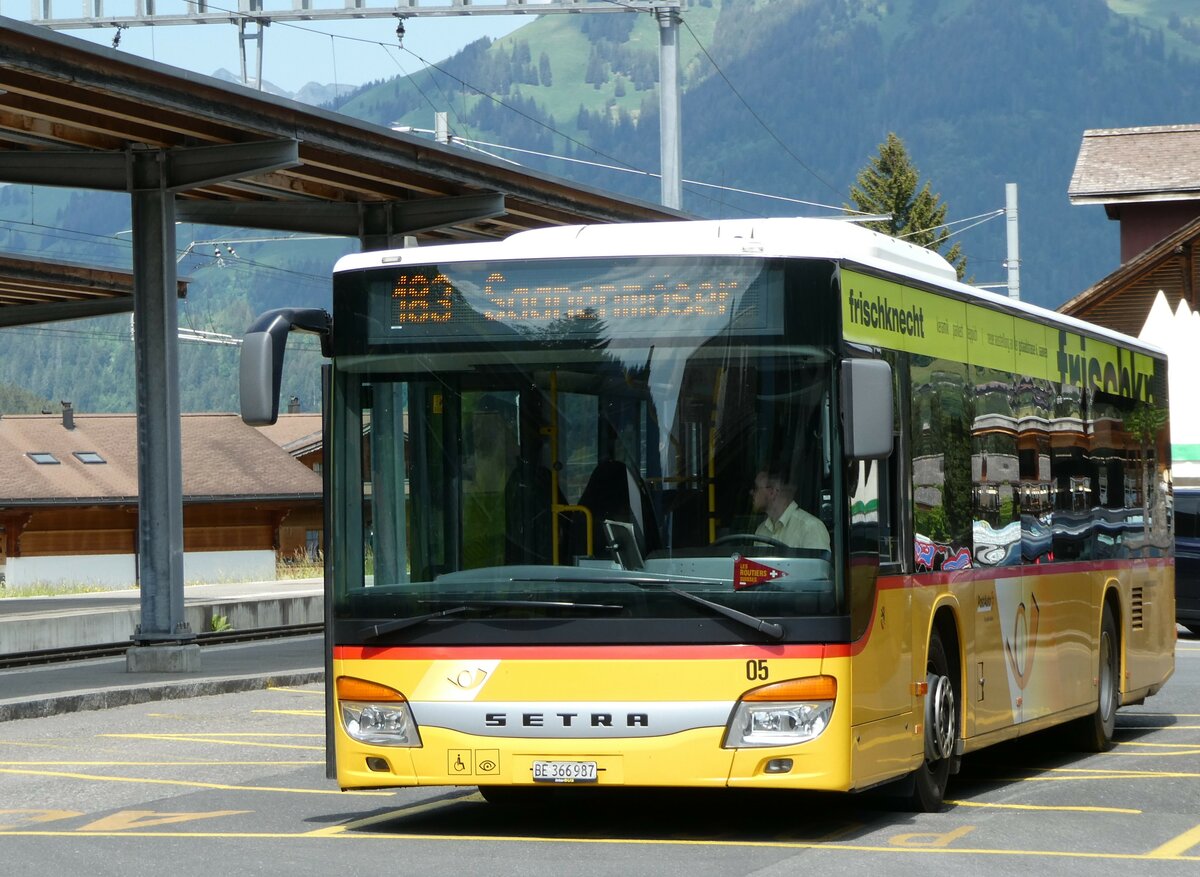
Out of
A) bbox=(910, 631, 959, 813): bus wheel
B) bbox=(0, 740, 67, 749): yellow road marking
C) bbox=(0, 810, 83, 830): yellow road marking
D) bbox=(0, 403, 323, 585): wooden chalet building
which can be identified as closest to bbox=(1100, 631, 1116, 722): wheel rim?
bbox=(910, 631, 959, 813): bus wheel

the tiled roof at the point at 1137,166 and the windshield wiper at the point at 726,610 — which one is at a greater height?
the tiled roof at the point at 1137,166

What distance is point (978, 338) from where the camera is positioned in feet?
39.1

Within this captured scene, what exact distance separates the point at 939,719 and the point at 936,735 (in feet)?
0.28

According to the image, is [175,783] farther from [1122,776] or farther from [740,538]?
[1122,776]

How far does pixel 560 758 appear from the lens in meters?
9.50

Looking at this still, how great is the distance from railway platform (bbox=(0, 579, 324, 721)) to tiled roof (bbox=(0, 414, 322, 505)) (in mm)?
34007

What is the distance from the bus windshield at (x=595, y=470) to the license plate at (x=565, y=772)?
653 mm

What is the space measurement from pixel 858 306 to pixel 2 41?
9365mm

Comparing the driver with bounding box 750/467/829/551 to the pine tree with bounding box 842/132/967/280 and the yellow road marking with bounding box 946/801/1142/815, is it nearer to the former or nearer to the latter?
the yellow road marking with bounding box 946/801/1142/815

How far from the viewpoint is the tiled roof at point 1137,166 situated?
45.4 m

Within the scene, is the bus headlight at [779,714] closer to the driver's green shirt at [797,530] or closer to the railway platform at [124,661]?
the driver's green shirt at [797,530]

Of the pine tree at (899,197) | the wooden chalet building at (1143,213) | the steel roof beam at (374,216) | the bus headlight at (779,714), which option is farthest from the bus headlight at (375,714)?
the pine tree at (899,197)

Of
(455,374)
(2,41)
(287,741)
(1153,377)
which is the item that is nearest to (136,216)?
(2,41)

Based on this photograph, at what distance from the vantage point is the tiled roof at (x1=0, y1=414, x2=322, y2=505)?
8050 cm
